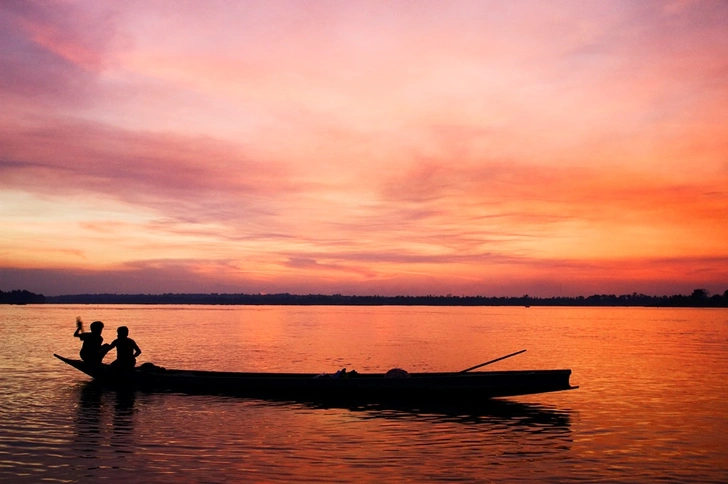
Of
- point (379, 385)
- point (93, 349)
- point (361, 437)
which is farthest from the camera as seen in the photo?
point (93, 349)

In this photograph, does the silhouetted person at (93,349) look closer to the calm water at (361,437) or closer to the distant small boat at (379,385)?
the calm water at (361,437)

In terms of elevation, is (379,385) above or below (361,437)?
above

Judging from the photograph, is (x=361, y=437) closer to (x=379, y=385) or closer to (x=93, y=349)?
(x=379, y=385)

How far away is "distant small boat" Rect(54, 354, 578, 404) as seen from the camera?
70.0 ft

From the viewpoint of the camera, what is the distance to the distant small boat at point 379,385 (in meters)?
21.3

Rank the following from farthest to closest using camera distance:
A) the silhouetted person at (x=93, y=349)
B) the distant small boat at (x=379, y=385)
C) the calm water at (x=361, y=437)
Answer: the silhouetted person at (x=93, y=349)
the distant small boat at (x=379, y=385)
the calm water at (x=361, y=437)

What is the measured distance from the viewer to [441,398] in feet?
72.1

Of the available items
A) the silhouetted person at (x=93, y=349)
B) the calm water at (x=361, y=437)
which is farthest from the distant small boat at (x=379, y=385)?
the silhouetted person at (x=93, y=349)

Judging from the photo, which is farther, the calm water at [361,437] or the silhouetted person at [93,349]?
the silhouetted person at [93,349]

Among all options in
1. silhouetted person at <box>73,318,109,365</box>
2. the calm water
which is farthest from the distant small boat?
silhouetted person at <box>73,318,109,365</box>

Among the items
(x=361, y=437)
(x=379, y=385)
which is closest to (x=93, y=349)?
(x=379, y=385)

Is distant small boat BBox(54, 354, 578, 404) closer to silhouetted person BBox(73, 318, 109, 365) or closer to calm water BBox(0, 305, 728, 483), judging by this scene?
calm water BBox(0, 305, 728, 483)

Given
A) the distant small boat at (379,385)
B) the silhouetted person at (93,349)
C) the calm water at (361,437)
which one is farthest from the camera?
the silhouetted person at (93,349)

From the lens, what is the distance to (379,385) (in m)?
22.1
